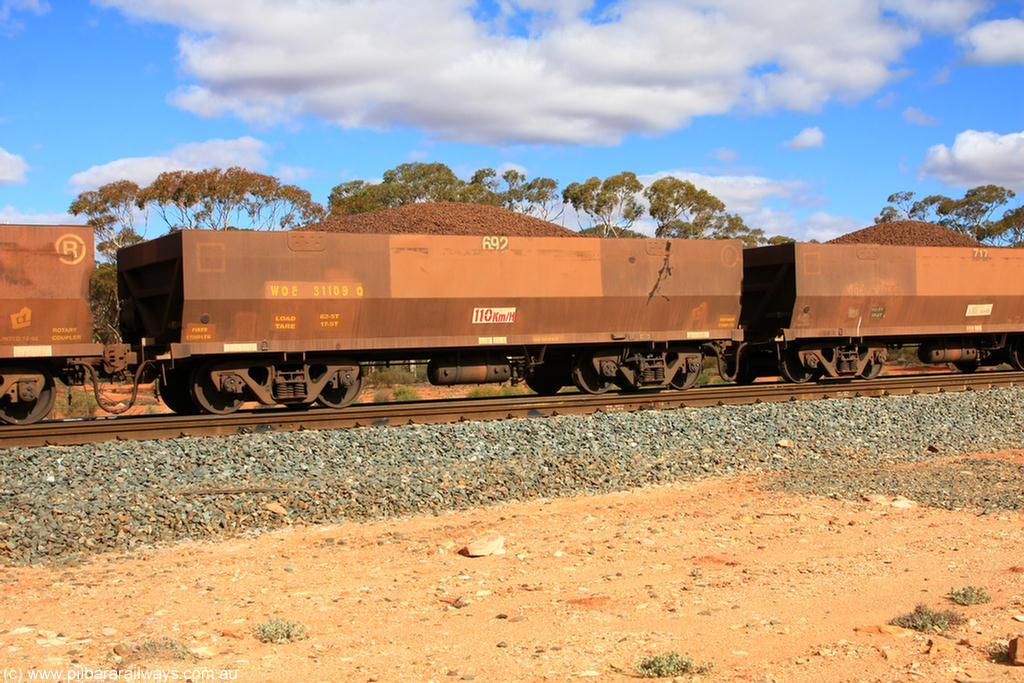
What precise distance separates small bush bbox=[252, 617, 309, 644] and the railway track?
664 cm

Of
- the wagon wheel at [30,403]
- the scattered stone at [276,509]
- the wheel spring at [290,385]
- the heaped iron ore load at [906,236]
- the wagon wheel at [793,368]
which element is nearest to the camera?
the scattered stone at [276,509]

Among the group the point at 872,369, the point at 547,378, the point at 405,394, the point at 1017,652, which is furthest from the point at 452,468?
the point at 872,369

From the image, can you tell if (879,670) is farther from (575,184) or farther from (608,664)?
(575,184)

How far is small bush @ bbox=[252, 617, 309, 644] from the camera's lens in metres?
5.23

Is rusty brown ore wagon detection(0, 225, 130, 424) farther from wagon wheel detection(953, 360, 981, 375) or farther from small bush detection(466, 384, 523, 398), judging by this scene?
wagon wheel detection(953, 360, 981, 375)

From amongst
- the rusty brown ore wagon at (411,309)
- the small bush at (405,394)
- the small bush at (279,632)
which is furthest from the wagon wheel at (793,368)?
the small bush at (279,632)

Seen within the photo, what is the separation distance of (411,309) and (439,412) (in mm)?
2211

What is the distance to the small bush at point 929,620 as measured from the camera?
5.16 meters

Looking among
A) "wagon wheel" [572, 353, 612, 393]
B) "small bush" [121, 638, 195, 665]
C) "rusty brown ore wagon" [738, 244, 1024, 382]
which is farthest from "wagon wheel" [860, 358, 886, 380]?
"small bush" [121, 638, 195, 665]

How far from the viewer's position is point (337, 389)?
47.8 feet

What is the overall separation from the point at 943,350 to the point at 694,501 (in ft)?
47.0

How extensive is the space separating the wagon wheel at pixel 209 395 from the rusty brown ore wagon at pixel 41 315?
3.85ft

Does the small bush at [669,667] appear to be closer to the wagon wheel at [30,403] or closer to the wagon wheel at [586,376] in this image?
the wagon wheel at [30,403]

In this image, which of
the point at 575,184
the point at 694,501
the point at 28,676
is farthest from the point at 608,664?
the point at 575,184
